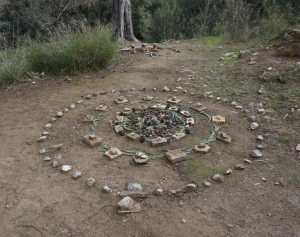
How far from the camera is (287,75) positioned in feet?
12.4

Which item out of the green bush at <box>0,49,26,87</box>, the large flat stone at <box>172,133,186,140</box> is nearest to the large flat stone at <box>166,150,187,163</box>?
the large flat stone at <box>172,133,186,140</box>

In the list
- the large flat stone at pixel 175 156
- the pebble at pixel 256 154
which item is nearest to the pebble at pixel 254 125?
the pebble at pixel 256 154

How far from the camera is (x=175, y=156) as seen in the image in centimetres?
229

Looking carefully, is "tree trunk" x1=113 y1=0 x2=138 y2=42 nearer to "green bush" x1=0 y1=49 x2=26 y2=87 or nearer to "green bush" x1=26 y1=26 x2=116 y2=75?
"green bush" x1=26 y1=26 x2=116 y2=75

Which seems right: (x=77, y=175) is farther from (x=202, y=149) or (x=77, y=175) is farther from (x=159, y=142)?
(x=202, y=149)

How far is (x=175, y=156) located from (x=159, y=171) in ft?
0.78

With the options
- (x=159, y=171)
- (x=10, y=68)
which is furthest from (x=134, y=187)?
(x=10, y=68)

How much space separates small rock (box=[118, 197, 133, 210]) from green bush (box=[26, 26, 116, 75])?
3563 millimetres

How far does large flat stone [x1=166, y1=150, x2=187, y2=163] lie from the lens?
2.27 metres

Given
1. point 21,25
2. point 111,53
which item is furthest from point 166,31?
point 111,53

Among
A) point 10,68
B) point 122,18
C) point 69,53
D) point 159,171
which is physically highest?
point 122,18

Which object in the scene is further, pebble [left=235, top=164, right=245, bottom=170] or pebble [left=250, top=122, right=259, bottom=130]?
pebble [left=250, top=122, right=259, bottom=130]

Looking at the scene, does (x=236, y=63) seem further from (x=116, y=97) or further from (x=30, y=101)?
(x=30, y=101)

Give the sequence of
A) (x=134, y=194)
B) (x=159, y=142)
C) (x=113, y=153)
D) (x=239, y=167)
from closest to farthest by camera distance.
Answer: (x=134, y=194)
(x=239, y=167)
(x=113, y=153)
(x=159, y=142)
